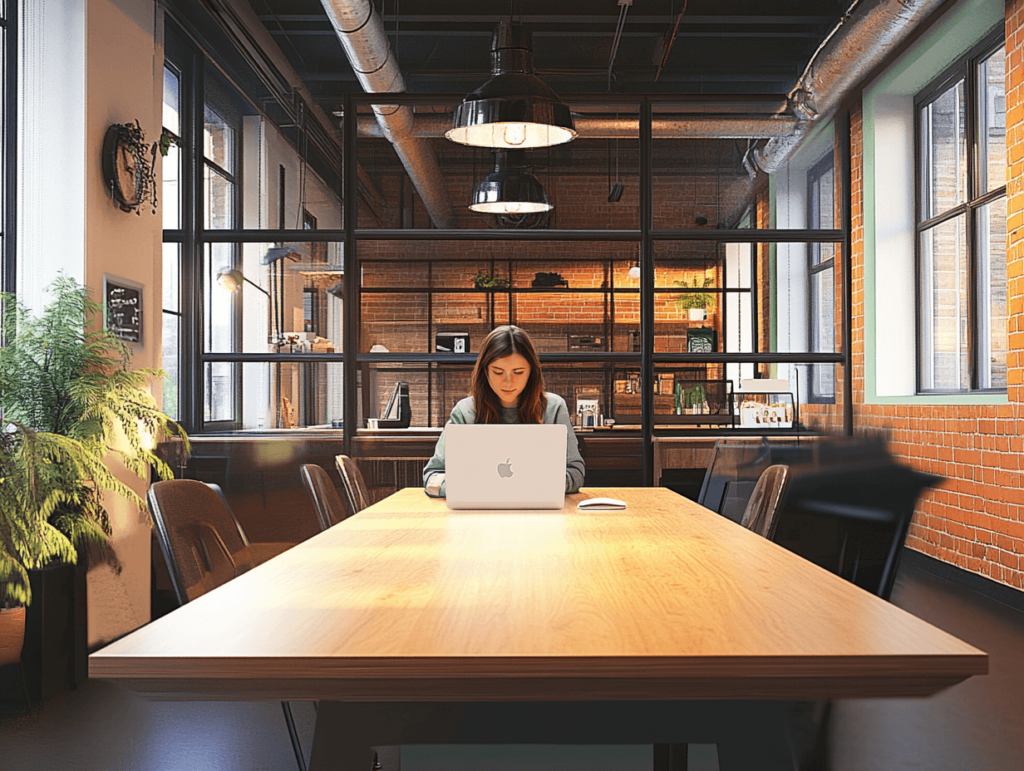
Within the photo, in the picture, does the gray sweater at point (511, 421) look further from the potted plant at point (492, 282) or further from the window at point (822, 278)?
the potted plant at point (492, 282)

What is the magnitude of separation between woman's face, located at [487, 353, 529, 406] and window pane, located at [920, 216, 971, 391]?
12.4 feet

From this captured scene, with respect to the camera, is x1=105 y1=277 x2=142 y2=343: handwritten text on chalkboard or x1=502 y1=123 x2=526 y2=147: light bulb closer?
x1=502 y1=123 x2=526 y2=147: light bulb

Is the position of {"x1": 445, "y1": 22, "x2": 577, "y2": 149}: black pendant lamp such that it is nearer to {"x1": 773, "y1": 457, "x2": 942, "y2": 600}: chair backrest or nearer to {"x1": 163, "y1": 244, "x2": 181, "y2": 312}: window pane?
{"x1": 773, "y1": 457, "x2": 942, "y2": 600}: chair backrest

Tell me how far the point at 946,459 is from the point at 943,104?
2430 millimetres

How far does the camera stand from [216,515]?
2.07 meters

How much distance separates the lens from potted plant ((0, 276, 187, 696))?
333cm

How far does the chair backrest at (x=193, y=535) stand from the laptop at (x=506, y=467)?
70 centimetres

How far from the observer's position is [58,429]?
3.73 metres

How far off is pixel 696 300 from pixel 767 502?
795cm

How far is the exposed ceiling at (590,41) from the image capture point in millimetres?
6531

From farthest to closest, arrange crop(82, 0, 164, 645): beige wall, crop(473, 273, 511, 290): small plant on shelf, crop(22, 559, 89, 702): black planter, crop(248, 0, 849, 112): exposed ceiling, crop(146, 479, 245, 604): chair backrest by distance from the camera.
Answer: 1. crop(473, 273, 511, 290): small plant on shelf
2. crop(248, 0, 849, 112): exposed ceiling
3. crop(82, 0, 164, 645): beige wall
4. crop(22, 559, 89, 702): black planter
5. crop(146, 479, 245, 604): chair backrest

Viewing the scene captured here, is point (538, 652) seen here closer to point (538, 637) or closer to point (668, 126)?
point (538, 637)

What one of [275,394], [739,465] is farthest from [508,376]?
[275,394]

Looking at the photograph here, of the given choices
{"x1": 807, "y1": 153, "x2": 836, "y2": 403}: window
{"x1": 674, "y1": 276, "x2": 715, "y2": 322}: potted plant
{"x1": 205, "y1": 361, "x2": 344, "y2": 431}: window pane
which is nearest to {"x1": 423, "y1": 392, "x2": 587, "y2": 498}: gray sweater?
{"x1": 205, "y1": 361, "x2": 344, "y2": 431}: window pane
